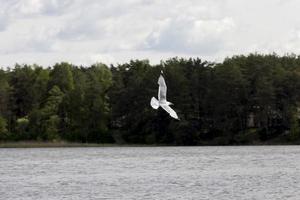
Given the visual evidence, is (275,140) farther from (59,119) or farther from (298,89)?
(59,119)

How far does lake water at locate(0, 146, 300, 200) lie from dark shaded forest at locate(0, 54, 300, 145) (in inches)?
1642

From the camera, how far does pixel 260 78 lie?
12062cm

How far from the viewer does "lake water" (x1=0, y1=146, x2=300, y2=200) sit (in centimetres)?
4544

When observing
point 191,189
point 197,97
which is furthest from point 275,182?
point 197,97

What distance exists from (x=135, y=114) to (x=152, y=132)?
4.59m

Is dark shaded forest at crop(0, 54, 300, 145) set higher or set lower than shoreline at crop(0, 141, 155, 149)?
higher

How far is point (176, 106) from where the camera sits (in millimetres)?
121562

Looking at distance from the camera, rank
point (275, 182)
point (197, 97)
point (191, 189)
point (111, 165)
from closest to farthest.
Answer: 1. point (191, 189)
2. point (275, 182)
3. point (111, 165)
4. point (197, 97)

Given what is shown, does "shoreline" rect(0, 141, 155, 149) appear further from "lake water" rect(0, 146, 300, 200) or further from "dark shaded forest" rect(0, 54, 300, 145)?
"lake water" rect(0, 146, 300, 200)

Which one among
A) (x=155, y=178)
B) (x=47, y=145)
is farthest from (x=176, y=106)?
(x=155, y=178)

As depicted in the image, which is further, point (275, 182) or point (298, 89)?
point (298, 89)

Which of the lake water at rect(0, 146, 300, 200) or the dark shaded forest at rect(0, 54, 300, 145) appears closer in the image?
the lake water at rect(0, 146, 300, 200)

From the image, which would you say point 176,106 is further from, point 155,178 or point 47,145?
point 155,178

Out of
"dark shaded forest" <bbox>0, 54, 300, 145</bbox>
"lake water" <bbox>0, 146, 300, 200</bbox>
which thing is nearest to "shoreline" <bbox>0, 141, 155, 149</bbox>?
"dark shaded forest" <bbox>0, 54, 300, 145</bbox>
